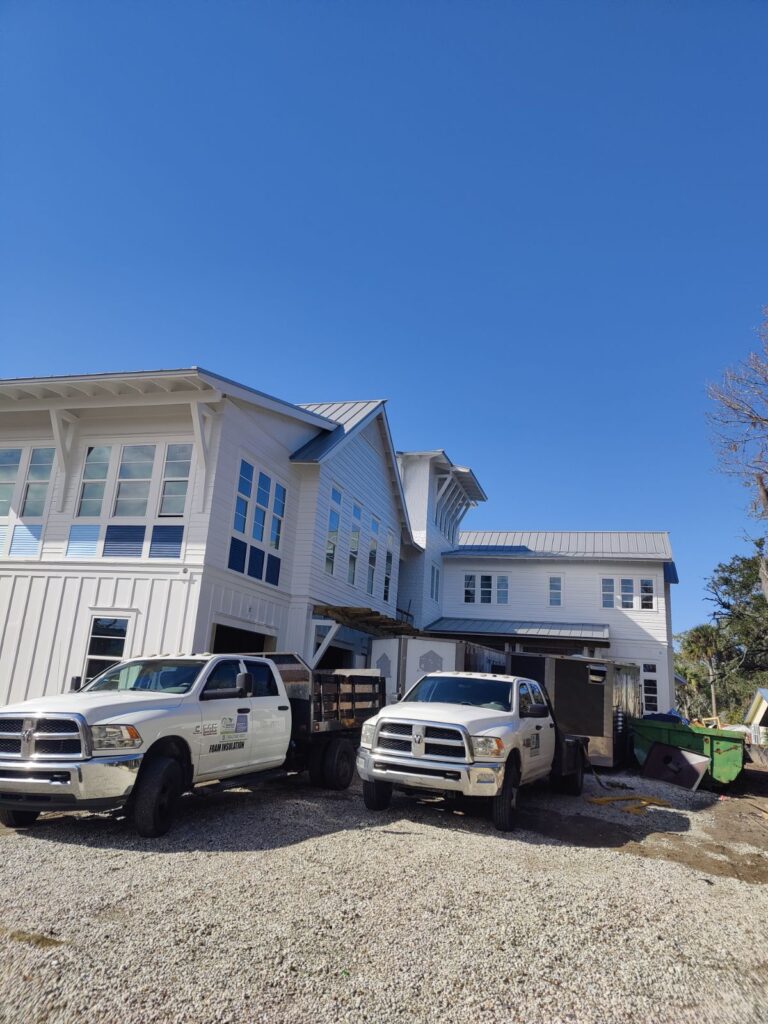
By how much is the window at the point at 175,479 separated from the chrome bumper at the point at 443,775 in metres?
8.28

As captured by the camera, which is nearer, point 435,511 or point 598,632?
point 598,632

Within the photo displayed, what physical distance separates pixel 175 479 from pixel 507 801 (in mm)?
9988

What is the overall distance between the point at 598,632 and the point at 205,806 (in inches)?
903

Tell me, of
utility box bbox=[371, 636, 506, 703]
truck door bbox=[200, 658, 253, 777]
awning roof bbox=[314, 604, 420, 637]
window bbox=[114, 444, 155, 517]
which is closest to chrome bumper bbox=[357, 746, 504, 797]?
truck door bbox=[200, 658, 253, 777]

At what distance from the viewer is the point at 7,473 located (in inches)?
651

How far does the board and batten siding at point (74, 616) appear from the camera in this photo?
14031 millimetres

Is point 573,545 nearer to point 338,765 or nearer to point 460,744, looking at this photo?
point 338,765

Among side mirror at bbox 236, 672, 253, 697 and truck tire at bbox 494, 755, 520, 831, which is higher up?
side mirror at bbox 236, 672, 253, 697

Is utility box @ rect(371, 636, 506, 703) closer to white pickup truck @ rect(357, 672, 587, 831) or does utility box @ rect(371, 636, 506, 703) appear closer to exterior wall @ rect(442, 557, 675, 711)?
white pickup truck @ rect(357, 672, 587, 831)

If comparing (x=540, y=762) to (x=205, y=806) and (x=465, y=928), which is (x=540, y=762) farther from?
(x=465, y=928)

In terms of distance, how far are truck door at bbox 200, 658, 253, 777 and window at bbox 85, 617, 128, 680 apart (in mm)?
6060

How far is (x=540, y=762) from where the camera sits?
33.2 ft

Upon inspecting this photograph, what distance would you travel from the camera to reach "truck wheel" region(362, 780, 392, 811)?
8984 millimetres

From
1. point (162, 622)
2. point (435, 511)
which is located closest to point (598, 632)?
point (435, 511)
